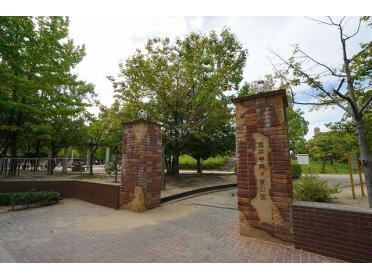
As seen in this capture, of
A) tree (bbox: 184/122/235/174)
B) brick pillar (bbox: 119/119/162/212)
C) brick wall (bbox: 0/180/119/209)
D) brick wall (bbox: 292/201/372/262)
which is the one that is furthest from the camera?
tree (bbox: 184/122/235/174)

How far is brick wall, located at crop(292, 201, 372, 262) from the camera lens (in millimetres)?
3203

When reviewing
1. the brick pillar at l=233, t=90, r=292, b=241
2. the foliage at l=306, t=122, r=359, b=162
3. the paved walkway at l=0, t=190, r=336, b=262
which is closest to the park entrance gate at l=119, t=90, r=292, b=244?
the brick pillar at l=233, t=90, r=292, b=241

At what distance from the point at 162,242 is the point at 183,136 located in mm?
9851

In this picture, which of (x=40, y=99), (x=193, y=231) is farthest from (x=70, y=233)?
(x=40, y=99)

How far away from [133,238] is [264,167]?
3.16m

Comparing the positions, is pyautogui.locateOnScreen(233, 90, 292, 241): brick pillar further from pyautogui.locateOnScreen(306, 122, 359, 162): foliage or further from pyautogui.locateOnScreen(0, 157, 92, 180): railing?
pyautogui.locateOnScreen(306, 122, 359, 162): foliage

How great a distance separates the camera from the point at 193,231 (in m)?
4.82

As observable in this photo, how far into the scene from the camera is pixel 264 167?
424 cm

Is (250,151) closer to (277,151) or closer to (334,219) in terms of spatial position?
(277,151)

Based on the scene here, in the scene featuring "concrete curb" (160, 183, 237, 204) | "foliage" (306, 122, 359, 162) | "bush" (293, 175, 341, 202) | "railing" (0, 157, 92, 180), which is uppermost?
"foliage" (306, 122, 359, 162)

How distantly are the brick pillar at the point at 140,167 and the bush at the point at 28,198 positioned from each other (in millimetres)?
3320

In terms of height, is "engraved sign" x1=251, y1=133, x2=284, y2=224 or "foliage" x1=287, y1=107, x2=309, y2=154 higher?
"foliage" x1=287, y1=107, x2=309, y2=154

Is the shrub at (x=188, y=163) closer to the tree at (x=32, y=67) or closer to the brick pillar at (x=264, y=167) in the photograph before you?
the tree at (x=32, y=67)

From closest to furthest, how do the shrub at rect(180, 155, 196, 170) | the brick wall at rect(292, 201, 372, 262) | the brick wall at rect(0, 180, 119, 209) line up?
the brick wall at rect(292, 201, 372, 262) → the brick wall at rect(0, 180, 119, 209) → the shrub at rect(180, 155, 196, 170)
